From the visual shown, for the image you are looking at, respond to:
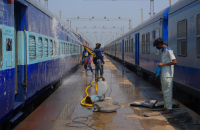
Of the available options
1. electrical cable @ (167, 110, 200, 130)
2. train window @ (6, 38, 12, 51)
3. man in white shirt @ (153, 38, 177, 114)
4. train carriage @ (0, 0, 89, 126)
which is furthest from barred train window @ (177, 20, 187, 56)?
train window @ (6, 38, 12, 51)

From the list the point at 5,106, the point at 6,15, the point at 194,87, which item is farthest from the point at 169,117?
the point at 6,15

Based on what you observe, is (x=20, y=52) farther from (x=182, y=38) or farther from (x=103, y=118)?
(x=182, y=38)

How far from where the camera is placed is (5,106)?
4801mm

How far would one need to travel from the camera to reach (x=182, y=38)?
25.8 feet

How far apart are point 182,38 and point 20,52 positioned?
4769 millimetres

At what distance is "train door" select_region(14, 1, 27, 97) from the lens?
20.3ft

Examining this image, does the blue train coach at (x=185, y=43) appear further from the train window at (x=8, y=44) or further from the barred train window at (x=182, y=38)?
the train window at (x=8, y=44)

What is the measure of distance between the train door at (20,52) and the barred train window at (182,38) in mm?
4553

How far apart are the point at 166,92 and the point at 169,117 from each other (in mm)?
653

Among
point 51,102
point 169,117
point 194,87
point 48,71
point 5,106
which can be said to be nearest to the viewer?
point 5,106

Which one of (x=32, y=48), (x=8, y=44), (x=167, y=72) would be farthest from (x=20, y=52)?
(x=167, y=72)

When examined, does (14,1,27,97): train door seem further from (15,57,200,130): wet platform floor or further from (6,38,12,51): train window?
(6,38,12,51): train window

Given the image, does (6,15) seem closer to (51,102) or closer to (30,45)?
(30,45)

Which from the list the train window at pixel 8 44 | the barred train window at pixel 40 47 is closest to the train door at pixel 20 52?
the train window at pixel 8 44
